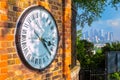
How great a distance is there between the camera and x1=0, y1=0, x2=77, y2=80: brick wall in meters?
5.09

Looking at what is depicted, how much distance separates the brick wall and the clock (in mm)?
85

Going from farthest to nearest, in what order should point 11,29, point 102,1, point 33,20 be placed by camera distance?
point 102,1
point 33,20
point 11,29

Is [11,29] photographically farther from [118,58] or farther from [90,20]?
[90,20]

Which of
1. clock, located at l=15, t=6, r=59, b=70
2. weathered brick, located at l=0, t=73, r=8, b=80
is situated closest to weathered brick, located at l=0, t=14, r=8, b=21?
clock, located at l=15, t=6, r=59, b=70

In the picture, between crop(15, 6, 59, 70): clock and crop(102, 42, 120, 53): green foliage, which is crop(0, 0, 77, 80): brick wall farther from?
crop(102, 42, 120, 53): green foliage

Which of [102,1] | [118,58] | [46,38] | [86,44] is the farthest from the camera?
[86,44]

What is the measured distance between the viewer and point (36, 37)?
588 cm

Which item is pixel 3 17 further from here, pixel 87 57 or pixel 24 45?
pixel 87 57

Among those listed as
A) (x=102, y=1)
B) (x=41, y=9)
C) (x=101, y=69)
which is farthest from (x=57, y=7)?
(x=101, y=69)

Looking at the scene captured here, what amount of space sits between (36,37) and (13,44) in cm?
61

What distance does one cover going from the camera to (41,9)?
6.00m

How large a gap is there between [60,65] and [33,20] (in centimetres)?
146

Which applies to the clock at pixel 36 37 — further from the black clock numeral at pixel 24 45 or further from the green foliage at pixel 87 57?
the green foliage at pixel 87 57

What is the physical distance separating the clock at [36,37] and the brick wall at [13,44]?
9cm
